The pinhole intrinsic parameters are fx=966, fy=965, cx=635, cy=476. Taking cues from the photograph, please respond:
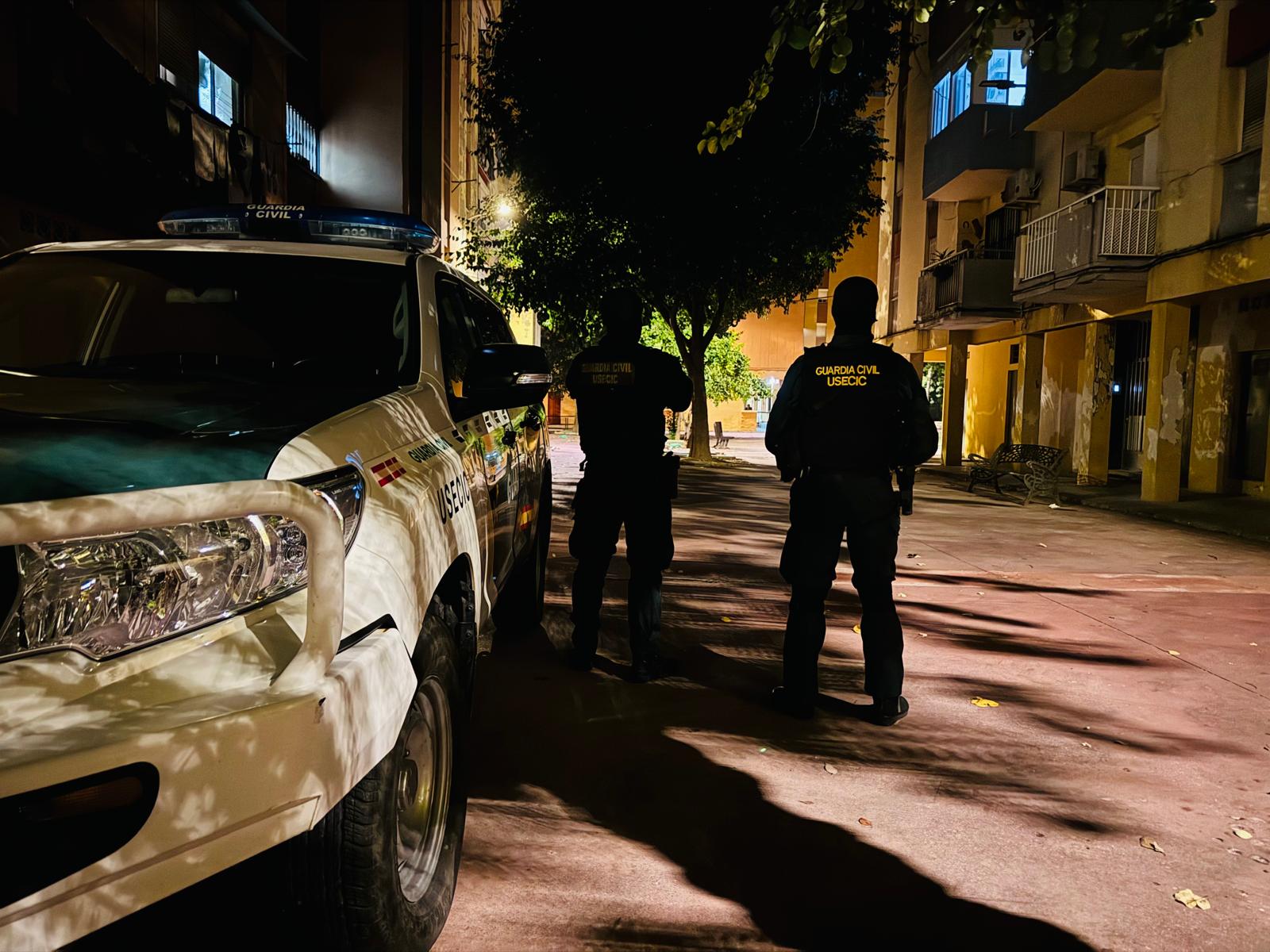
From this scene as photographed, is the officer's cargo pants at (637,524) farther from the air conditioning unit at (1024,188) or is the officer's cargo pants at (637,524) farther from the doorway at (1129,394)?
the air conditioning unit at (1024,188)

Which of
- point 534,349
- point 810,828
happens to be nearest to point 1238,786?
point 810,828

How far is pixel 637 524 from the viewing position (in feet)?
15.5

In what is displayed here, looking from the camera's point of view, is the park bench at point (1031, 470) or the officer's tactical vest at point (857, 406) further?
the park bench at point (1031, 470)

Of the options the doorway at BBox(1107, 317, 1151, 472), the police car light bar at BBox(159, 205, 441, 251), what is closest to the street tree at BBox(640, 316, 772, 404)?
the doorway at BBox(1107, 317, 1151, 472)

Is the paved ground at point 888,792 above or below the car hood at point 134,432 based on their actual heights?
below

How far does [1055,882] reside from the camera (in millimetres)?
2863

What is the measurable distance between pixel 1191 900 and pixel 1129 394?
20.2 m

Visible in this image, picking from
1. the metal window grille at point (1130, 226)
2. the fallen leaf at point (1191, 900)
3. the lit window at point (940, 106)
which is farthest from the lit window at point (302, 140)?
the fallen leaf at point (1191, 900)

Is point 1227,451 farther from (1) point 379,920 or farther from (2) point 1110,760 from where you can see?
(1) point 379,920

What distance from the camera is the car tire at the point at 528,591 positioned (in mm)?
5516

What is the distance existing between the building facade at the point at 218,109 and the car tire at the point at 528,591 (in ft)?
19.6

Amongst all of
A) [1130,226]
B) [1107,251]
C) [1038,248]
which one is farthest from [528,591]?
[1038,248]

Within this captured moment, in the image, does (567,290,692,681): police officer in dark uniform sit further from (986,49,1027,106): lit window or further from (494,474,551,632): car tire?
(986,49,1027,106): lit window

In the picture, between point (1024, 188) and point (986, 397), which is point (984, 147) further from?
point (986, 397)
